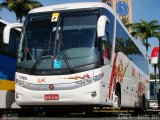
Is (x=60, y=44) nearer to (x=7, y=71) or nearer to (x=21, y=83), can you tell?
(x=21, y=83)

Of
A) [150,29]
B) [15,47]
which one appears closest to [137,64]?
[15,47]

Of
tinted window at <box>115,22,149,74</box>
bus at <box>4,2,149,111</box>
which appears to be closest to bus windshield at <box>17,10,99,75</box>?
bus at <box>4,2,149,111</box>

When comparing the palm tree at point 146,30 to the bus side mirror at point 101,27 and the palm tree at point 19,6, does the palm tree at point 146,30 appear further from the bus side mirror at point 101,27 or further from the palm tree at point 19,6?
the bus side mirror at point 101,27

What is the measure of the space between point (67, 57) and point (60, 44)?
1.76ft

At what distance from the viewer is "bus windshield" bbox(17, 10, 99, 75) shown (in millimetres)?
13062

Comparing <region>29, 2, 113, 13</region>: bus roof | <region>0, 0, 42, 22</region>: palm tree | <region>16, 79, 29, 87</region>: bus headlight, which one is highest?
<region>0, 0, 42, 22</region>: palm tree

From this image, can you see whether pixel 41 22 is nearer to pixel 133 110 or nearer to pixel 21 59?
pixel 21 59

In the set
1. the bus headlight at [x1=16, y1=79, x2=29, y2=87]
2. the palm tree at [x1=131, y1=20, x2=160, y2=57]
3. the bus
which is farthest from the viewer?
the palm tree at [x1=131, y1=20, x2=160, y2=57]

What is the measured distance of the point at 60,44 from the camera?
43.9 ft

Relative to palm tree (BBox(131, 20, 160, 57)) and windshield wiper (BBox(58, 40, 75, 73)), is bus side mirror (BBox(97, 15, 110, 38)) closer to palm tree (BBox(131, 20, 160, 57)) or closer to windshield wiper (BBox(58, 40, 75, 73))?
windshield wiper (BBox(58, 40, 75, 73))

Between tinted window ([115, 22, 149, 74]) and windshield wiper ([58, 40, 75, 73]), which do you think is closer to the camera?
windshield wiper ([58, 40, 75, 73])

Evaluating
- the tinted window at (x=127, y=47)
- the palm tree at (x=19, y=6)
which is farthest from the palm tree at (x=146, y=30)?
the tinted window at (x=127, y=47)

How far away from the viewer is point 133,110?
75.9 ft

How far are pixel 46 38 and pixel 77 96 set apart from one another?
6.98 ft
